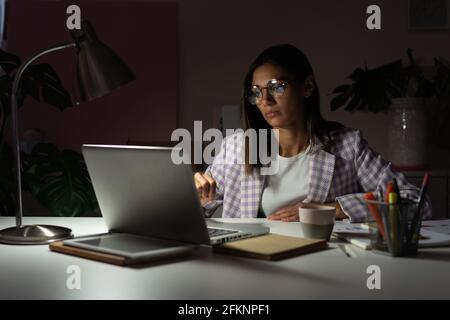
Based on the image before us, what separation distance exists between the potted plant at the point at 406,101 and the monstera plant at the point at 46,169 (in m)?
1.59

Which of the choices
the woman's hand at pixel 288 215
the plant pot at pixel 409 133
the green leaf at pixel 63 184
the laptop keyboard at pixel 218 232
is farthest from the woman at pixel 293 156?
the plant pot at pixel 409 133

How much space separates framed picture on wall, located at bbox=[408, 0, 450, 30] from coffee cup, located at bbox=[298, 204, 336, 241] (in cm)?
249

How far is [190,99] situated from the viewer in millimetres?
3297

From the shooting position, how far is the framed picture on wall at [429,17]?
10.7 ft

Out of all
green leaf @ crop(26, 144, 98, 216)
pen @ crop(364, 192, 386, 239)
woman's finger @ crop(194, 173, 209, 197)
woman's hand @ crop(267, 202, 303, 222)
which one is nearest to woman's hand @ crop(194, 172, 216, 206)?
woman's finger @ crop(194, 173, 209, 197)

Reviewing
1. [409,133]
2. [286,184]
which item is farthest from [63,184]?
[409,133]

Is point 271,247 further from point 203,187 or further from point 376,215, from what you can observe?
point 203,187

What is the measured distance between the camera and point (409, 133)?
302 centimetres

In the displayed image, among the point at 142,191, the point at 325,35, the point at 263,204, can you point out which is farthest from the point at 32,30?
the point at 142,191

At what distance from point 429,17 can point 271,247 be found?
8.96ft

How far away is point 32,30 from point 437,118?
2490mm

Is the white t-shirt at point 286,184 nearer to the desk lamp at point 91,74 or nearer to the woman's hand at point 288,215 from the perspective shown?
the woman's hand at point 288,215

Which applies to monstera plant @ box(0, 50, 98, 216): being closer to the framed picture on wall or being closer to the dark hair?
the dark hair

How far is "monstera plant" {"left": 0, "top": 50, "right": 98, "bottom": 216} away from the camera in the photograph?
240 centimetres
